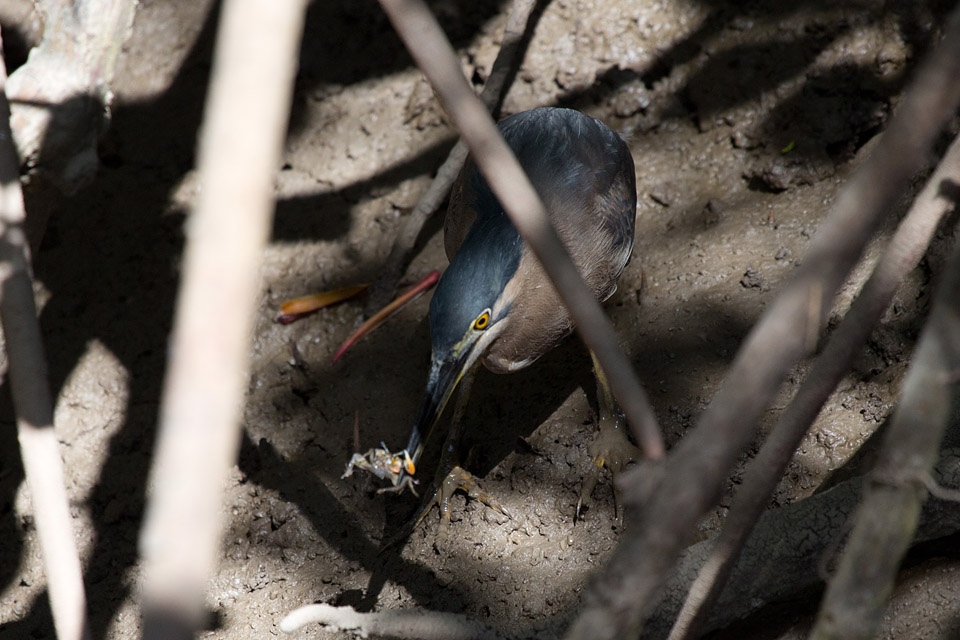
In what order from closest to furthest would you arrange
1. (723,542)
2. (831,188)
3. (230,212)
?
(230,212)
(723,542)
(831,188)

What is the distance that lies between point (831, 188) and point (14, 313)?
9.70ft

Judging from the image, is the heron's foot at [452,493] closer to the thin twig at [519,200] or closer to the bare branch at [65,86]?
the thin twig at [519,200]

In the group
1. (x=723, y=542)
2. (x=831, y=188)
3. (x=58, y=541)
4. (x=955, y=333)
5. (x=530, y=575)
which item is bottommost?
(x=530, y=575)

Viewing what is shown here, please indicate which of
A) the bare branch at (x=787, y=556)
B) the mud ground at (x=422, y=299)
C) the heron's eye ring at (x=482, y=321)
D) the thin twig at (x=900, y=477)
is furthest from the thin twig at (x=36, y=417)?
the thin twig at (x=900, y=477)

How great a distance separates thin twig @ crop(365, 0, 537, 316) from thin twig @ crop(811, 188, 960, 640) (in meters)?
2.50

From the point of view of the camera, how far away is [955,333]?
1204 millimetres

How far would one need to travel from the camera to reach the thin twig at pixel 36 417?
1.81 metres

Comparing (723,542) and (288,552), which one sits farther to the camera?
(288,552)

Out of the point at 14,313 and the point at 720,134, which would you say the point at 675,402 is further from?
the point at 14,313

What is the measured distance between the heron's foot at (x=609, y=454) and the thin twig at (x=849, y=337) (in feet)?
4.13

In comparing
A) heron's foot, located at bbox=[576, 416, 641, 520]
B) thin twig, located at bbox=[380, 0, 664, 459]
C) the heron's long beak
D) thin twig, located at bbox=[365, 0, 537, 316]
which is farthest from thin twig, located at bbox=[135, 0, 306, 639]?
thin twig, located at bbox=[365, 0, 537, 316]

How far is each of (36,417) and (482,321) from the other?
1.31 meters

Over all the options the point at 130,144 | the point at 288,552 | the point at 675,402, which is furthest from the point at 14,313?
the point at 130,144

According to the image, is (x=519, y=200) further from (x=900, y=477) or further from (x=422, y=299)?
(x=422, y=299)
